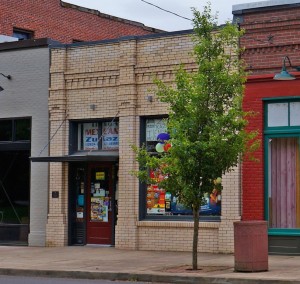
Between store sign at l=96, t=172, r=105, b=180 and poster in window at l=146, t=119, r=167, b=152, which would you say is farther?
store sign at l=96, t=172, r=105, b=180

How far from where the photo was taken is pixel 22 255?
69.3 ft

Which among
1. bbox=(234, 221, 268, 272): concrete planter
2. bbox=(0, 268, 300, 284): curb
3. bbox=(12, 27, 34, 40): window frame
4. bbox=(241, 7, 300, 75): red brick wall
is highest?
bbox=(12, 27, 34, 40): window frame

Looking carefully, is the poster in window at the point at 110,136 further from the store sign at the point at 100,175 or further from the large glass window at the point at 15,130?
the large glass window at the point at 15,130

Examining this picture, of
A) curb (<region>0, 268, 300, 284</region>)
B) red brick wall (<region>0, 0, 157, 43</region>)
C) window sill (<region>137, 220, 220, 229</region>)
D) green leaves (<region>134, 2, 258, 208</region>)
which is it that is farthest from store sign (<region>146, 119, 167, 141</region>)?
red brick wall (<region>0, 0, 157, 43</region>)

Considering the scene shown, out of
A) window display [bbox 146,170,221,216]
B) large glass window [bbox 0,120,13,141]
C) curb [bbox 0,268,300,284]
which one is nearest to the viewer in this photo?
curb [bbox 0,268,300,284]

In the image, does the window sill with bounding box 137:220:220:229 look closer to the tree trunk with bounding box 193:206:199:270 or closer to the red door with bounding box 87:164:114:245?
the red door with bounding box 87:164:114:245

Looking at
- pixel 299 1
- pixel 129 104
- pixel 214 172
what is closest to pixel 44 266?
pixel 214 172

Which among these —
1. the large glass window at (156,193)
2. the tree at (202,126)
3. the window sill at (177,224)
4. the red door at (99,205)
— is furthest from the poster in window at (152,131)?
the tree at (202,126)

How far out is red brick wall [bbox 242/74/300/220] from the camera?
20.1 metres

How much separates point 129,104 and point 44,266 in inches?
240

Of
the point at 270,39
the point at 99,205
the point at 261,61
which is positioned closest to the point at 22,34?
the point at 99,205

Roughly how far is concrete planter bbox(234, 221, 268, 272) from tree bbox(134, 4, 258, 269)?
109 centimetres

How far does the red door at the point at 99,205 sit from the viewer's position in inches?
909

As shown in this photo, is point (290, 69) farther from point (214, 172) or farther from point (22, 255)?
→ point (22, 255)
